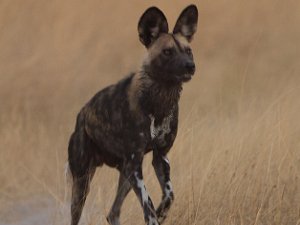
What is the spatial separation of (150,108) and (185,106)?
5977 millimetres

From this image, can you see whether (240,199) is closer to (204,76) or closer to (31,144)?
(31,144)

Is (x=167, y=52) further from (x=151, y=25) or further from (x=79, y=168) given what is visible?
(x=79, y=168)

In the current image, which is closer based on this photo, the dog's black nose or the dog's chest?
the dog's black nose

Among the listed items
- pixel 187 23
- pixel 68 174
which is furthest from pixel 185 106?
pixel 187 23

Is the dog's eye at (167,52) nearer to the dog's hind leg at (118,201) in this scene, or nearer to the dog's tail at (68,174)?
the dog's hind leg at (118,201)

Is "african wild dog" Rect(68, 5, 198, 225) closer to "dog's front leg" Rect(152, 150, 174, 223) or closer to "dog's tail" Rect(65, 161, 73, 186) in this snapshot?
"dog's front leg" Rect(152, 150, 174, 223)

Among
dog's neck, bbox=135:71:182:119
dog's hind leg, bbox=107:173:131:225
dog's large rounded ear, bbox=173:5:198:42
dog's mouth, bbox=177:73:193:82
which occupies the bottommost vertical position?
dog's hind leg, bbox=107:173:131:225

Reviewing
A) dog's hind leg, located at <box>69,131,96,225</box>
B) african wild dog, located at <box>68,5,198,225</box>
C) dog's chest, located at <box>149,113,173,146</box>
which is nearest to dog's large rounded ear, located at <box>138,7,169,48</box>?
african wild dog, located at <box>68,5,198,225</box>

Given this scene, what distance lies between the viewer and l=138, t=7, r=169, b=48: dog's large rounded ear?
6.54 m

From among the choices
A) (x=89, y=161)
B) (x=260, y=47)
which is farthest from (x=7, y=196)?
(x=260, y=47)

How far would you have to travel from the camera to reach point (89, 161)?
712 centimetres

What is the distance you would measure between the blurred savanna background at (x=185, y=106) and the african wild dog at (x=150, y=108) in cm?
83

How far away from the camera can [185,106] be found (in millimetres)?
12547

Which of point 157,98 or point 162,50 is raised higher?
point 162,50
